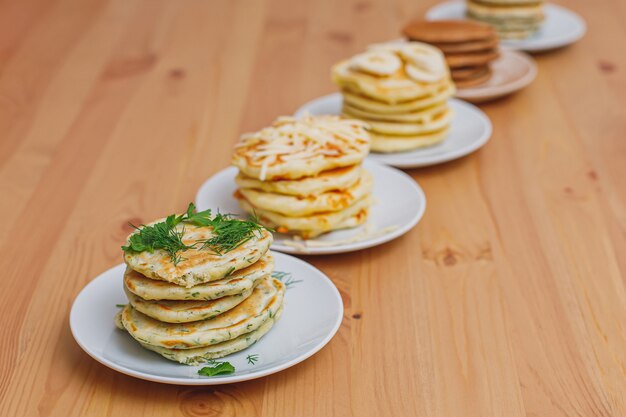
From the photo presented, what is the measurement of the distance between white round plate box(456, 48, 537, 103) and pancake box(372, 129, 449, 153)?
41cm

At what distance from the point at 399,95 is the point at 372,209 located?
43 cm

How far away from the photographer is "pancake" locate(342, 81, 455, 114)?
259 centimetres

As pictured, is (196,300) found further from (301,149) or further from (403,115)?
(403,115)

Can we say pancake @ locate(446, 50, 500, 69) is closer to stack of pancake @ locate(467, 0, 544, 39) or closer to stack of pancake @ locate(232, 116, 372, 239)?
stack of pancake @ locate(467, 0, 544, 39)

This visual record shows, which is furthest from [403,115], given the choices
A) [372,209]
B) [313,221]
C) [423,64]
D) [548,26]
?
[548,26]

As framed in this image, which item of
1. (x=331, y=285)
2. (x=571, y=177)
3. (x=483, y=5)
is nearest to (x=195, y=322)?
(x=331, y=285)

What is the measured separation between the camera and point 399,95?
2553 millimetres

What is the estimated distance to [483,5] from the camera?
351cm

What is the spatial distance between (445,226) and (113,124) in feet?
3.81

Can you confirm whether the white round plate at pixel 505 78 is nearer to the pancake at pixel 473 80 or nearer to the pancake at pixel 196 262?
the pancake at pixel 473 80

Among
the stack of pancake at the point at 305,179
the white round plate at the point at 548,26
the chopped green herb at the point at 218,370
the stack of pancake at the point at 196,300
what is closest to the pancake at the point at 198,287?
the stack of pancake at the point at 196,300

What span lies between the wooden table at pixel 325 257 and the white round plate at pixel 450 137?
2.1 inches

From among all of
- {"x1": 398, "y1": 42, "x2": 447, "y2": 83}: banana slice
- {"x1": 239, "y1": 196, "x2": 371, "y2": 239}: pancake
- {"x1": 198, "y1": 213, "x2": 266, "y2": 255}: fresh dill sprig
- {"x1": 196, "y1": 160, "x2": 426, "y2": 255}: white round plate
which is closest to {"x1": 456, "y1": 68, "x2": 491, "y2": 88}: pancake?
{"x1": 398, "y1": 42, "x2": 447, "y2": 83}: banana slice

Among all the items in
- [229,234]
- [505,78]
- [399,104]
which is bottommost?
[505,78]
